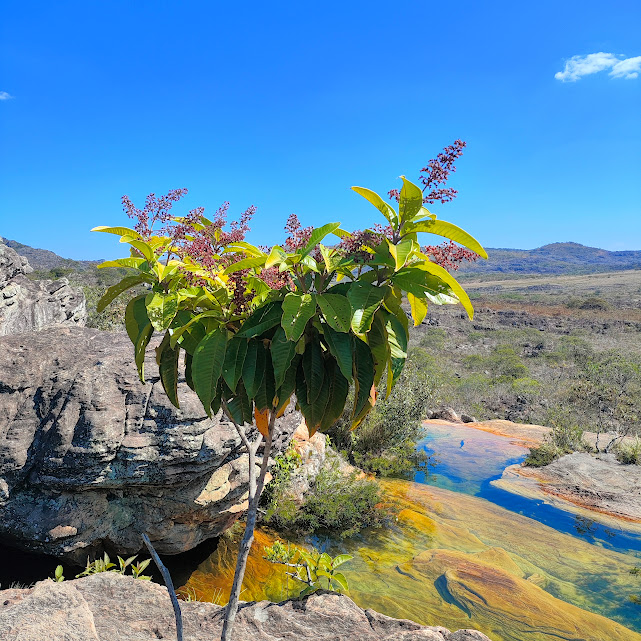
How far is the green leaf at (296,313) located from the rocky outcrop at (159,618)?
227cm

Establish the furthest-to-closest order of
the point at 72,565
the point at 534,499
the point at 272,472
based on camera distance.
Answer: the point at 534,499, the point at 272,472, the point at 72,565

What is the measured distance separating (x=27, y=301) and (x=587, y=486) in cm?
1060

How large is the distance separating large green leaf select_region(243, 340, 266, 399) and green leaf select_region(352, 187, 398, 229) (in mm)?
641

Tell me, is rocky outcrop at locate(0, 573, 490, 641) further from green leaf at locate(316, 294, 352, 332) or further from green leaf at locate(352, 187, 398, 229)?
green leaf at locate(352, 187, 398, 229)

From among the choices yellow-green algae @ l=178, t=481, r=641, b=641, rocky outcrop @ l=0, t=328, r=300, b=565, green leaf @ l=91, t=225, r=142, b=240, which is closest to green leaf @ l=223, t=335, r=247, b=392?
green leaf @ l=91, t=225, r=142, b=240

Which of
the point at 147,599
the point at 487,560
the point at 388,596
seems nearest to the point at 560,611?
the point at 487,560

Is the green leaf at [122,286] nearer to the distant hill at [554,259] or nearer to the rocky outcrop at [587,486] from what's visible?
the rocky outcrop at [587,486]

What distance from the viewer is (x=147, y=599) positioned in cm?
309

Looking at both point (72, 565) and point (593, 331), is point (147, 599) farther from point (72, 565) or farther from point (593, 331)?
point (593, 331)

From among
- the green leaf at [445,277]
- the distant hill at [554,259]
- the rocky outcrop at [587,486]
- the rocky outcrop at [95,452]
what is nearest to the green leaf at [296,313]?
the green leaf at [445,277]

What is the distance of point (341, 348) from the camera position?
1.52m

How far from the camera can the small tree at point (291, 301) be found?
146 centimetres

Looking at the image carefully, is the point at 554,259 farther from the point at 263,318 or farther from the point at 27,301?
the point at 263,318

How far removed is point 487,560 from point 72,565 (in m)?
4.28
